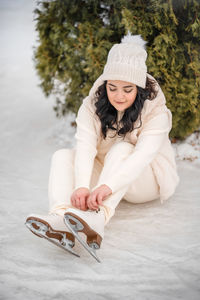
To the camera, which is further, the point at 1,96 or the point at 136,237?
the point at 1,96

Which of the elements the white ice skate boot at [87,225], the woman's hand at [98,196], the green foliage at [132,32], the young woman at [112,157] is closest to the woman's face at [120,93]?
the young woman at [112,157]

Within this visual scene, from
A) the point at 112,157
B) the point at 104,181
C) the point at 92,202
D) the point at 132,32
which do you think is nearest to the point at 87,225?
the point at 92,202

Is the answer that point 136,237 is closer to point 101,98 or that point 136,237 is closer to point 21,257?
point 21,257

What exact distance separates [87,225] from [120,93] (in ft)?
2.97

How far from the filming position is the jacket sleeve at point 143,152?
197 cm

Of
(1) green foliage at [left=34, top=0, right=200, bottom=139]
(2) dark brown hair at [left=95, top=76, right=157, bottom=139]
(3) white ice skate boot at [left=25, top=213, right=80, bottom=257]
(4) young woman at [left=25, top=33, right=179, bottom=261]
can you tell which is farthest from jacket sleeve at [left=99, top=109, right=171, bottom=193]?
(1) green foliage at [left=34, top=0, right=200, bottom=139]

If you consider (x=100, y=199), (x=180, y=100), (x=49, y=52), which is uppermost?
(x=49, y=52)

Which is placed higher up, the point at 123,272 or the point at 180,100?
the point at 180,100

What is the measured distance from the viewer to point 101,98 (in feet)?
7.86

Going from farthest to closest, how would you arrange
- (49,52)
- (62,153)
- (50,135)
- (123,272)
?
(50,135) → (49,52) → (62,153) → (123,272)

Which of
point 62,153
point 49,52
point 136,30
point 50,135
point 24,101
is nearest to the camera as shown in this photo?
point 62,153

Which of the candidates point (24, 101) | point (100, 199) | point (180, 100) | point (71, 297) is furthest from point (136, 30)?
point (24, 101)

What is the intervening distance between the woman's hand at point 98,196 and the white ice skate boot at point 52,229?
182mm

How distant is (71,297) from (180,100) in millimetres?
2389
